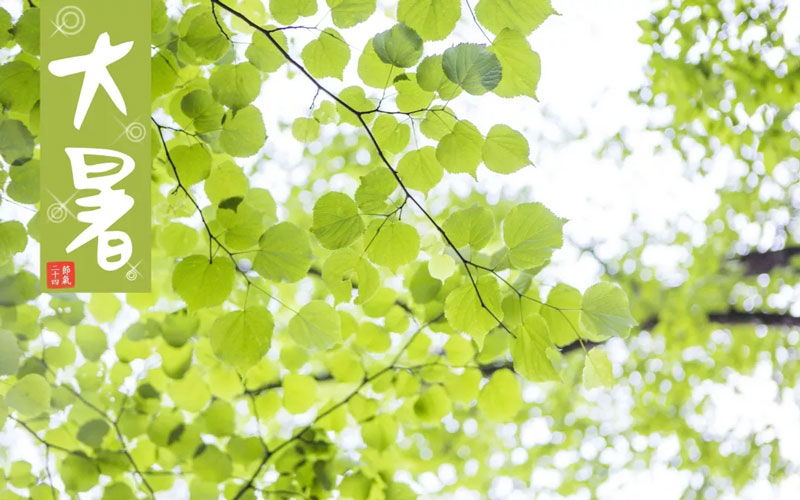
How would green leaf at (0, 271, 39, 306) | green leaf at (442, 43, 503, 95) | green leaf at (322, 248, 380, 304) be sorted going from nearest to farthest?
green leaf at (442, 43, 503, 95) < green leaf at (322, 248, 380, 304) < green leaf at (0, 271, 39, 306)

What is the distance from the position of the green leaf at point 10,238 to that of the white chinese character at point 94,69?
0.15 metres

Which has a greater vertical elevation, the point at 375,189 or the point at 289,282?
the point at 375,189

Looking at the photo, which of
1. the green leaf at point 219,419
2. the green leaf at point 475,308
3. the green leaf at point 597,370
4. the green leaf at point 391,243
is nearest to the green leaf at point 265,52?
the green leaf at point 391,243

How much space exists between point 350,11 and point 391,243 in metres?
0.24

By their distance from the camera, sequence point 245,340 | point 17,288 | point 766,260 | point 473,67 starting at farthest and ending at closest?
point 766,260, point 17,288, point 245,340, point 473,67

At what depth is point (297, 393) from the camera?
0.84 meters

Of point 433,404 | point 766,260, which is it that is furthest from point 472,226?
point 766,260

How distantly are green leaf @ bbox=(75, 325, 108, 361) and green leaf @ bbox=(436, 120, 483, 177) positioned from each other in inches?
Answer: 26.0

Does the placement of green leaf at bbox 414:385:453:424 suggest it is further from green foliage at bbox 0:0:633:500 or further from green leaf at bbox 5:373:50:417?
green leaf at bbox 5:373:50:417

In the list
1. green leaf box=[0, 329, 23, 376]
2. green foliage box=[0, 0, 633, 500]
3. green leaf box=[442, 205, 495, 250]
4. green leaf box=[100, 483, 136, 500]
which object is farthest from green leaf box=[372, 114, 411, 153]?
green leaf box=[100, 483, 136, 500]

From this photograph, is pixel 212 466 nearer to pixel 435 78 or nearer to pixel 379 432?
pixel 379 432

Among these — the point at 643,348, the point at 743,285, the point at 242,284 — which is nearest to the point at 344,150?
the point at 242,284

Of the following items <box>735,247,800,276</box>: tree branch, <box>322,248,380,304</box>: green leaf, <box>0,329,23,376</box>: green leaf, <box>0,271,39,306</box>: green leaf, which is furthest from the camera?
<box>735,247,800,276</box>: tree branch

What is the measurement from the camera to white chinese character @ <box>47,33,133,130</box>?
64cm
